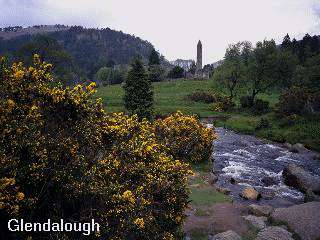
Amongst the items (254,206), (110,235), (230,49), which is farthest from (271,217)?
(230,49)

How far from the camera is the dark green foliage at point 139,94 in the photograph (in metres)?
49.1

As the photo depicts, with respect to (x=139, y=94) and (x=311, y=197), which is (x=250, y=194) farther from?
(x=139, y=94)

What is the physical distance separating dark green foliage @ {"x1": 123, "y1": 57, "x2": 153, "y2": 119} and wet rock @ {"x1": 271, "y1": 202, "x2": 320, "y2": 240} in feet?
96.4

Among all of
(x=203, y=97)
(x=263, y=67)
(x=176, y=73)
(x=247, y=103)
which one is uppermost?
(x=176, y=73)

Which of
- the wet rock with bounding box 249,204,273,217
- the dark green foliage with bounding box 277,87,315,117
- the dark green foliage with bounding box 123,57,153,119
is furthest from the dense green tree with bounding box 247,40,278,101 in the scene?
the wet rock with bounding box 249,204,273,217

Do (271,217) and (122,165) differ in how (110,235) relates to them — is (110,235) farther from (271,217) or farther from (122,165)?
(271,217)

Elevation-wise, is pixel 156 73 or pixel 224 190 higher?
pixel 156 73

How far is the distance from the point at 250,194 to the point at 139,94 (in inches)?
1053

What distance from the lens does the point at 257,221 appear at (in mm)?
21016

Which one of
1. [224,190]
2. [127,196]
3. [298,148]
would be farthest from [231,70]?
[127,196]

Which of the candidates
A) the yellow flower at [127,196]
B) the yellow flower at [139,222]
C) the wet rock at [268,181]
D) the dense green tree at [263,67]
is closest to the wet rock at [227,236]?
the yellow flower at [139,222]

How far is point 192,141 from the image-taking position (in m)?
32.6

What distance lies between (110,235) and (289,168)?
22.0 meters

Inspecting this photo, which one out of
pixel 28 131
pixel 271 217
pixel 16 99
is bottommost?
pixel 271 217
